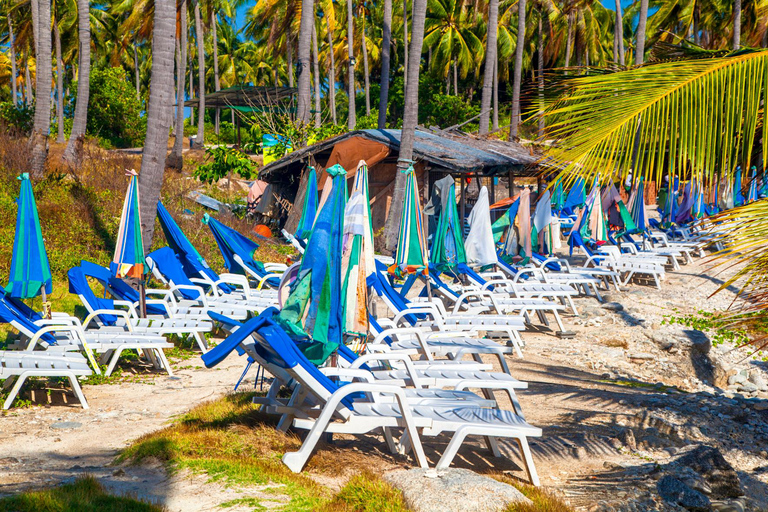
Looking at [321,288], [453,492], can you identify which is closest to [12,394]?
[321,288]

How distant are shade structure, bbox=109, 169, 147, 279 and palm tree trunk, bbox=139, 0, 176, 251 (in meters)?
3.27

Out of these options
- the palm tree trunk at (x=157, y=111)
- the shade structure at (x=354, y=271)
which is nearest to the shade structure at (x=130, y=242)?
the palm tree trunk at (x=157, y=111)

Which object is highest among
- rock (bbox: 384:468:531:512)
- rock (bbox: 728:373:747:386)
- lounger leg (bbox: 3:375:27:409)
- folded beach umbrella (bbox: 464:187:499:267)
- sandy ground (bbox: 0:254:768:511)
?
folded beach umbrella (bbox: 464:187:499:267)

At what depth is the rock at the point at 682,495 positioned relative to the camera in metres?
4.24

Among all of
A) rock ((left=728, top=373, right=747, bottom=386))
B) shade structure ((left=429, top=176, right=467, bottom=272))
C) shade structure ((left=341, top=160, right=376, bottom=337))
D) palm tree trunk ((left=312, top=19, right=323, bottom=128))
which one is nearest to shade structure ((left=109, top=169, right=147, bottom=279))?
shade structure ((left=341, top=160, right=376, bottom=337))

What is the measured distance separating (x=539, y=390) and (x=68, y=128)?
93.3 ft

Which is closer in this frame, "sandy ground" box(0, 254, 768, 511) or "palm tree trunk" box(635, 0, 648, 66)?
"sandy ground" box(0, 254, 768, 511)

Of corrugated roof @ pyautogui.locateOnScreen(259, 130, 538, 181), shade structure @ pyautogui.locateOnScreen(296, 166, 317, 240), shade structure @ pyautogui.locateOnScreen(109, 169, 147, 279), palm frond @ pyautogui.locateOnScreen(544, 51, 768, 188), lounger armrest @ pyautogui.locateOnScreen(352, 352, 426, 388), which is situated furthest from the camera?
corrugated roof @ pyautogui.locateOnScreen(259, 130, 538, 181)

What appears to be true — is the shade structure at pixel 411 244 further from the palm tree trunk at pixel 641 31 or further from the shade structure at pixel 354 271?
the palm tree trunk at pixel 641 31

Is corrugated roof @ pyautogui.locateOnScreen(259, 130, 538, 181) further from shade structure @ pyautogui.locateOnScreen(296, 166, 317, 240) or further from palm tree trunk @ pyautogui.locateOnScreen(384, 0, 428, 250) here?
shade structure @ pyautogui.locateOnScreen(296, 166, 317, 240)

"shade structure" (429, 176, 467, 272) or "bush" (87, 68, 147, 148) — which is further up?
"bush" (87, 68, 147, 148)

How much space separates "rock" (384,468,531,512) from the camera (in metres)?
3.65

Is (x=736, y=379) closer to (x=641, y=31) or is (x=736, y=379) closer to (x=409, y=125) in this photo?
(x=409, y=125)

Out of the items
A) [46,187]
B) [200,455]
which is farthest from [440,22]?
[200,455]
